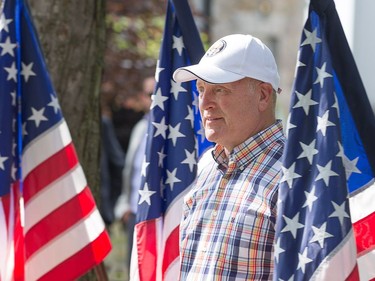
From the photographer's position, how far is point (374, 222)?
14.0ft

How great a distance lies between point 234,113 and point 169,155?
3.93 ft

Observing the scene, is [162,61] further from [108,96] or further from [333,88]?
[108,96]

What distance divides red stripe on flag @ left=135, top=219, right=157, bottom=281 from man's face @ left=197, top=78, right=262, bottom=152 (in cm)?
112

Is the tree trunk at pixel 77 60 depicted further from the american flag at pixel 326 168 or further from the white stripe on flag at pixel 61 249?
the american flag at pixel 326 168

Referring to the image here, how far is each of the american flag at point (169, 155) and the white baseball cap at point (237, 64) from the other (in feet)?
3.41

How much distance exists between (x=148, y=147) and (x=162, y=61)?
0.46 m

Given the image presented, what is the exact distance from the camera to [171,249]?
5.22m

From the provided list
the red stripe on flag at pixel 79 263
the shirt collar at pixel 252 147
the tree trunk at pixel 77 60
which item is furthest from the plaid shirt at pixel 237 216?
the tree trunk at pixel 77 60

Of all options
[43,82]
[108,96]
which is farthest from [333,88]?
[108,96]

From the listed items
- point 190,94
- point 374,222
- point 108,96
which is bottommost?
point 108,96

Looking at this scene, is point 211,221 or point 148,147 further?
point 148,147

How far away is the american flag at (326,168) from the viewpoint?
3.98 meters

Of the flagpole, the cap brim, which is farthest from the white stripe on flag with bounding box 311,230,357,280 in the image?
the flagpole

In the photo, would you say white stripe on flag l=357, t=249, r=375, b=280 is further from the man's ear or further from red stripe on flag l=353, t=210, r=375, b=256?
the man's ear
